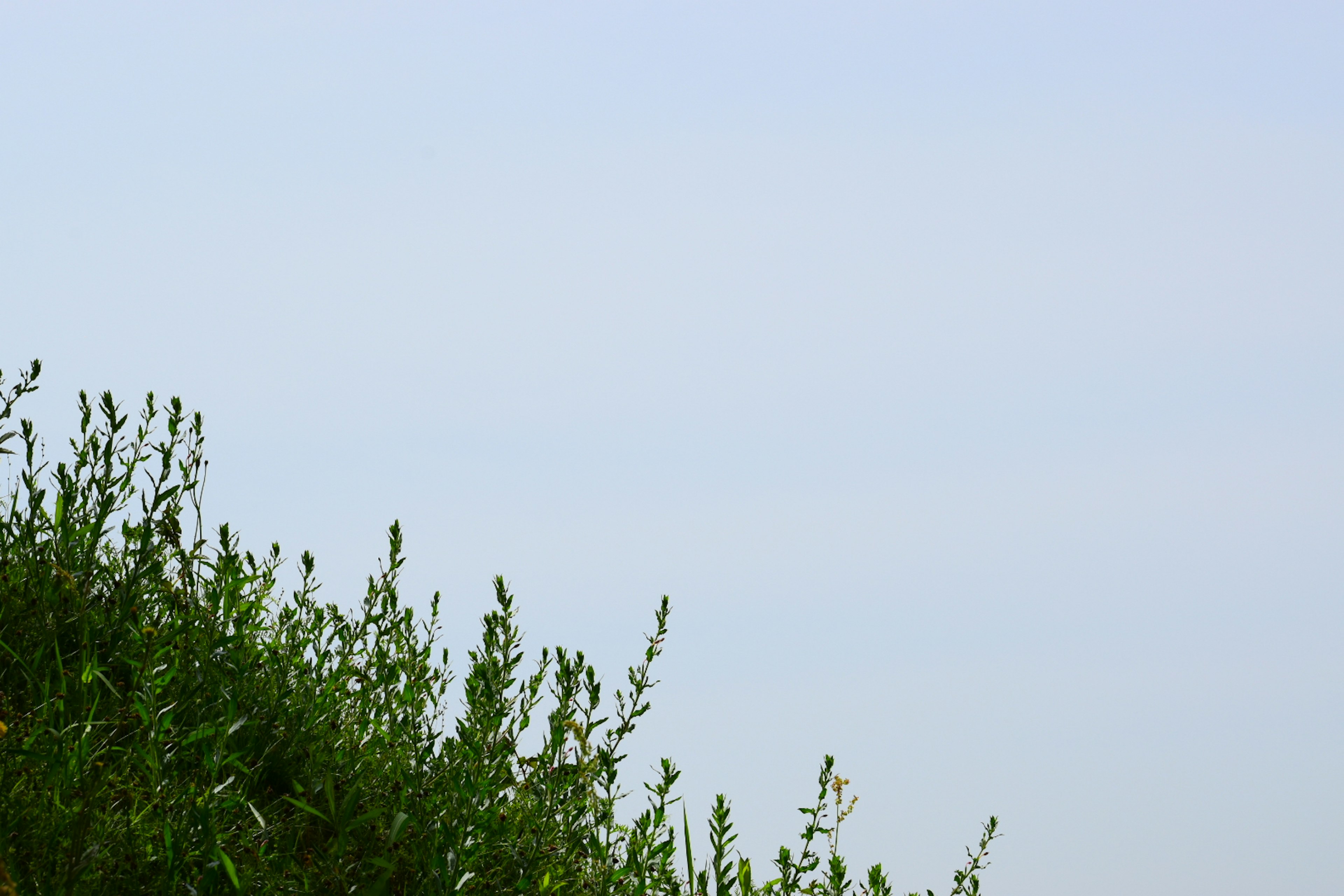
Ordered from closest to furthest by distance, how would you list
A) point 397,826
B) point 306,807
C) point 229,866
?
1. point 229,866
2. point 397,826
3. point 306,807

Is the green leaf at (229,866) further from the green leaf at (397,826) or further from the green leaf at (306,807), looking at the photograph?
the green leaf at (397,826)

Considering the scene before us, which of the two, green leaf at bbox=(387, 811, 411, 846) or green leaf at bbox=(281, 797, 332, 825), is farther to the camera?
green leaf at bbox=(281, 797, 332, 825)

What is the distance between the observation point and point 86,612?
13.9 feet

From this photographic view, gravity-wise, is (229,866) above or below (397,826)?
below

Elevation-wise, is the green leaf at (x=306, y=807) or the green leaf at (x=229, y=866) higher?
the green leaf at (x=306, y=807)

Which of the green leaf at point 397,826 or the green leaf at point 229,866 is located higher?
the green leaf at point 397,826

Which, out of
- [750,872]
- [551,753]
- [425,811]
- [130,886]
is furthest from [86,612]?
[750,872]

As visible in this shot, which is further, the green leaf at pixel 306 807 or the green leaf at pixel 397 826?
the green leaf at pixel 306 807

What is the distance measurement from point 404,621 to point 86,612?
134cm

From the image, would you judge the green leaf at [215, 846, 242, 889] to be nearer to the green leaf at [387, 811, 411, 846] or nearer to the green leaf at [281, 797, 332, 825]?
the green leaf at [281, 797, 332, 825]

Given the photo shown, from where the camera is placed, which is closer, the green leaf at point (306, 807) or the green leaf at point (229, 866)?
the green leaf at point (229, 866)

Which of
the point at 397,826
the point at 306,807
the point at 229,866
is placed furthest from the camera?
the point at 306,807

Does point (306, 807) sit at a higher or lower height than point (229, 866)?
higher

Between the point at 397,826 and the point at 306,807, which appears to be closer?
the point at 397,826
